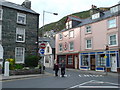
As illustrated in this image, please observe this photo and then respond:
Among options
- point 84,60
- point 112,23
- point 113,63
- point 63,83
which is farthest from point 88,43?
point 63,83

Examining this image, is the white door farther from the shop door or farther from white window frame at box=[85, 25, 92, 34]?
white window frame at box=[85, 25, 92, 34]

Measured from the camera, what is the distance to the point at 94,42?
81.9 feet

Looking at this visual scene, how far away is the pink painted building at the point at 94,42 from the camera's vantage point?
2173 cm

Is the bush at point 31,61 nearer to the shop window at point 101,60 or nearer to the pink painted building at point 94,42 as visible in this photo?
the pink painted building at point 94,42

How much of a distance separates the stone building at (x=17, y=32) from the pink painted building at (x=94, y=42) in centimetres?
968

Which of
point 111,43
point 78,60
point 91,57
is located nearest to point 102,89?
point 111,43

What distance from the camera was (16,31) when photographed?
2011 centimetres

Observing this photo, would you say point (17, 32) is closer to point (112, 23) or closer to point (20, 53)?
point (20, 53)

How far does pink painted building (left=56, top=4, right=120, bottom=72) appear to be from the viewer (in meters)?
21.7

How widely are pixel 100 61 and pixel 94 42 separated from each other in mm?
3455

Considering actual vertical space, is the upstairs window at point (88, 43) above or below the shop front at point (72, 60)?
above

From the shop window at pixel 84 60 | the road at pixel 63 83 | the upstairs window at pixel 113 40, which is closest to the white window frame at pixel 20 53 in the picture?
the road at pixel 63 83

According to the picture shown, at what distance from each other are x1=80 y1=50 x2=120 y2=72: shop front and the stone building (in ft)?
32.7

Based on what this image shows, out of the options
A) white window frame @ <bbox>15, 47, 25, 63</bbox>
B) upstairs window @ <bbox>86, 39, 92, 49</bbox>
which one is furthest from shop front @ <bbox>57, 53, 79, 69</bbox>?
white window frame @ <bbox>15, 47, 25, 63</bbox>
